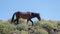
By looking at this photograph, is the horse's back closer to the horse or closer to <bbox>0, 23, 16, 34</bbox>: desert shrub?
the horse

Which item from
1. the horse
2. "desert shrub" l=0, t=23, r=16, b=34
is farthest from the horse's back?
"desert shrub" l=0, t=23, r=16, b=34

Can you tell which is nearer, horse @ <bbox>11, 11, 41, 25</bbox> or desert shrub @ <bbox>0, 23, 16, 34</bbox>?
→ desert shrub @ <bbox>0, 23, 16, 34</bbox>

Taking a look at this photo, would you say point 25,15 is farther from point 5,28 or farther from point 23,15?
point 5,28

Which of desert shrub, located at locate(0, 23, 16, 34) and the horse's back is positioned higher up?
the horse's back

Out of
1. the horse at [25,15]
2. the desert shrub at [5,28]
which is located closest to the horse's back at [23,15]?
the horse at [25,15]

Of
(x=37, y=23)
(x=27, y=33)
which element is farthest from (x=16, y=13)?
(x=27, y=33)

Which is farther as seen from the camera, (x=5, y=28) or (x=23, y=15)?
(x=23, y=15)

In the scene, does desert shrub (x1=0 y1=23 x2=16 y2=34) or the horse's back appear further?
the horse's back

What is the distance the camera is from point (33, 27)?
2266cm

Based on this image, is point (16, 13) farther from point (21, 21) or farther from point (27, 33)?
point (27, 33)

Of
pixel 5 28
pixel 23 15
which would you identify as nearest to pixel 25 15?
pixel 23 15

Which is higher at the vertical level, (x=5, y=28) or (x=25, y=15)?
(x=25, y=15)

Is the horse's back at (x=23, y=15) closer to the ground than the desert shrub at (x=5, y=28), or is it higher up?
higher up

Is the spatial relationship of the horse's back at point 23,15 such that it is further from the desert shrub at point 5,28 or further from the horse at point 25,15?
the desert shrub at point 5,28
